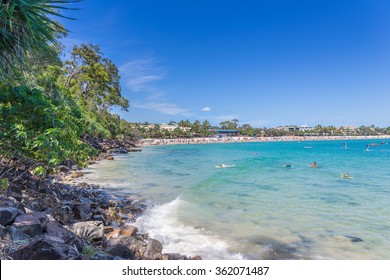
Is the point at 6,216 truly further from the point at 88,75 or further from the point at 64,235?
the point at 88,75

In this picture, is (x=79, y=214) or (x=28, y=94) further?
(x=79, y=214)

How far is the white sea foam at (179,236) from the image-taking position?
714 centimetres

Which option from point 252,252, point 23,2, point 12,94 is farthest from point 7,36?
point 252,252

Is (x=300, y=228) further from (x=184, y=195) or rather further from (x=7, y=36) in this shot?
(x=7, y=36)

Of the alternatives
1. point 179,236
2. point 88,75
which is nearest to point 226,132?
point 88,75

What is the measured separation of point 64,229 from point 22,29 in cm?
392

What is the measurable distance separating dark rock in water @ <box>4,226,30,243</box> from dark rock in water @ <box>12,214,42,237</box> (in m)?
0.20

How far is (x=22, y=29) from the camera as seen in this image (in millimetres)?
4137

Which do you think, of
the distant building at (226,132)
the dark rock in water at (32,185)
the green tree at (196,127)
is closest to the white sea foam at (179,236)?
the dark rock in water at (32,185)

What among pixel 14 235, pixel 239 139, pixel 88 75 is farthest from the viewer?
pixel 239 139

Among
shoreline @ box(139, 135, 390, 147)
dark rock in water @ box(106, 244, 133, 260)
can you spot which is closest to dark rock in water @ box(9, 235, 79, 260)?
dark rock in water @ box(106, 244, 133, 260)

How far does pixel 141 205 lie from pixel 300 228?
21.0 feet

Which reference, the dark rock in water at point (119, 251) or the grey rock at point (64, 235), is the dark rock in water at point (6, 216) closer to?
the grey rock at point (64, 235)

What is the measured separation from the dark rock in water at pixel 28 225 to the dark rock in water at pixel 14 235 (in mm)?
202
